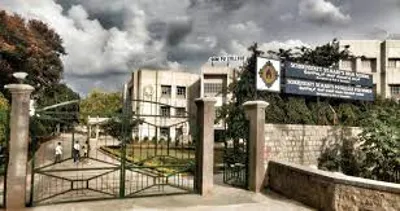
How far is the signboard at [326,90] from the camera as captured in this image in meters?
17.4

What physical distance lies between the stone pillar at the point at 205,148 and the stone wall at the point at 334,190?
207 centimetres

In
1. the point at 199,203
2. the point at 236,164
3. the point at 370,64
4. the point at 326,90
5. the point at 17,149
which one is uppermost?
the point at 370,64

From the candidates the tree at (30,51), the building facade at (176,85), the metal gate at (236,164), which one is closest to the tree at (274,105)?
the metal gate at (236,164)

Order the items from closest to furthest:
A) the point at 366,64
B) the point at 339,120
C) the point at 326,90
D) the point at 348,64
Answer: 1. the point at 326,90
2. the point at 339,120
3. the point at 366,64
4. the point at 348,64

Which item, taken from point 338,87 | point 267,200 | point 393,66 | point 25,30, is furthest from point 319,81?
point 393,66

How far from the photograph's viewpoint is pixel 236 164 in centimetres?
1230

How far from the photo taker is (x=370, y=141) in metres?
14.4

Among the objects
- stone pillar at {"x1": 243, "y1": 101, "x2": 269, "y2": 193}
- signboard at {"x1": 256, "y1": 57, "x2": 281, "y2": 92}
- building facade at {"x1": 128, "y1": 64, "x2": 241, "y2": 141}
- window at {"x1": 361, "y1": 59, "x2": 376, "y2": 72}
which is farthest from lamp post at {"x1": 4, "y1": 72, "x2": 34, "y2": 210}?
window at {"x1": 361, "y1": 59, "x2": 376, "y2": 72}

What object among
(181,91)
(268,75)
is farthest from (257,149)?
(181,91)

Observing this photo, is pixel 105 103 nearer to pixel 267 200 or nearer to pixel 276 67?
pixel 276 67

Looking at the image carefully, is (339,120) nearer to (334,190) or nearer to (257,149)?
(257,149)

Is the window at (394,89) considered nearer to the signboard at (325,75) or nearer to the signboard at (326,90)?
the signboard at (326,90)

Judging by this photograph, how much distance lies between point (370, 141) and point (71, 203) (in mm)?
10852

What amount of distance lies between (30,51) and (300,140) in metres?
20.4
